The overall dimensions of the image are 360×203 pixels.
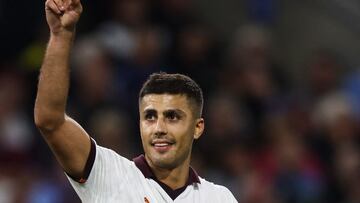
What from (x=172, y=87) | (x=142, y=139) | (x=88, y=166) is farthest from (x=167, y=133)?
(x=88, y=166)

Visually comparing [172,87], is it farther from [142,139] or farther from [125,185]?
[125,185]

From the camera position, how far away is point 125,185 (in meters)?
5.02

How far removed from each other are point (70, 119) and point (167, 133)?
23.1 inches

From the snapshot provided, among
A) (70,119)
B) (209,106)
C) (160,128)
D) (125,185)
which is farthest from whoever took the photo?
(209,106)

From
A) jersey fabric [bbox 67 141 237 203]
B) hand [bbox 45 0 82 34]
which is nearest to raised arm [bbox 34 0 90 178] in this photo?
hand [bbox 45 0 82 34]

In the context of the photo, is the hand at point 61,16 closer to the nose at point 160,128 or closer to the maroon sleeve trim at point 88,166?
the maroon sleeve trim at point 88,166

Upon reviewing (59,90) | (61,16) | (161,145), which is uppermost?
(61,16)

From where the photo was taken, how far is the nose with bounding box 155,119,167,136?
16.8ft

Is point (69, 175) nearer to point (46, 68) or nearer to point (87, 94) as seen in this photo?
point (46, 68)

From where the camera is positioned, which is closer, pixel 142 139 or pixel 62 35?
pixel 62 35

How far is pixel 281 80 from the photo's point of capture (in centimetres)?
1193

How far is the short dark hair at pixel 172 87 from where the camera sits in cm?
523

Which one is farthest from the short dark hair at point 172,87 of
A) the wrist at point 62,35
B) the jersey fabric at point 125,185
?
the wrist at point 62,35

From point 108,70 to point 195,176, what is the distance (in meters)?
5.15
